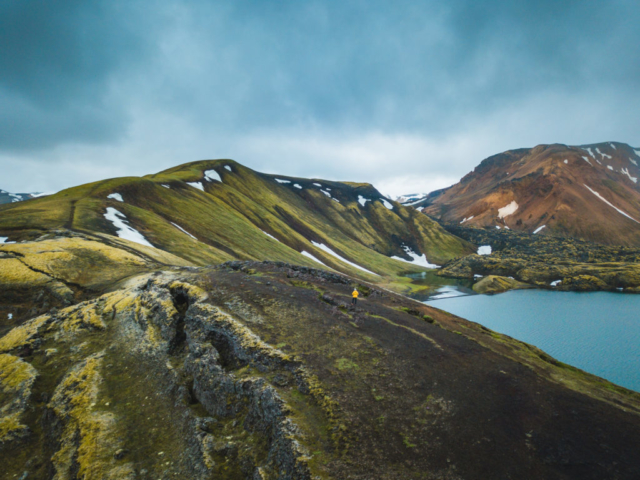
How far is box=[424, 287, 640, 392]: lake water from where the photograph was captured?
1369 inches

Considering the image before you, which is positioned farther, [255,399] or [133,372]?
[133,372]

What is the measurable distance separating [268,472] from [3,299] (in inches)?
1210

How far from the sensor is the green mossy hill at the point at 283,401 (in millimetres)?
11188

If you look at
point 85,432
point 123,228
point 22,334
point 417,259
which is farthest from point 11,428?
point 417,259

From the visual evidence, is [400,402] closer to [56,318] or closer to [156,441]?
[156,441]

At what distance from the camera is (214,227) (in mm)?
77688

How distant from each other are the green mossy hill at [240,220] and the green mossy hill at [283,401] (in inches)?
1279

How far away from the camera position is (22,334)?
20.8m

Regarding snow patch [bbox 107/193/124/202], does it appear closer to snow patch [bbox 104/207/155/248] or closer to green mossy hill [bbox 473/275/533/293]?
snow patch [bbox 104/207/155/248]

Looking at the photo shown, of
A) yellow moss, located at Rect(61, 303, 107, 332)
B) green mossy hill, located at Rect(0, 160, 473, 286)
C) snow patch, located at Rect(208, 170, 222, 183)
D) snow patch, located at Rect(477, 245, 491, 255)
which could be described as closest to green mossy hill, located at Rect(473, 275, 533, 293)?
green mossy hill, located at Rect(0, 160, 473, 286)

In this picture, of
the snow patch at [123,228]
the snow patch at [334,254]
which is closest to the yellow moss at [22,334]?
the snow patch at [123,228]

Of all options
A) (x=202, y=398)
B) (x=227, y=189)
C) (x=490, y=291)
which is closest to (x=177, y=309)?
(x=202, y=398)

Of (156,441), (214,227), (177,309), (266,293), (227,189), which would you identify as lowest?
(156,441)

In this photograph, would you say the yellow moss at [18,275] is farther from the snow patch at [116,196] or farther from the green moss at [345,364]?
the snow patch at [116,196]
